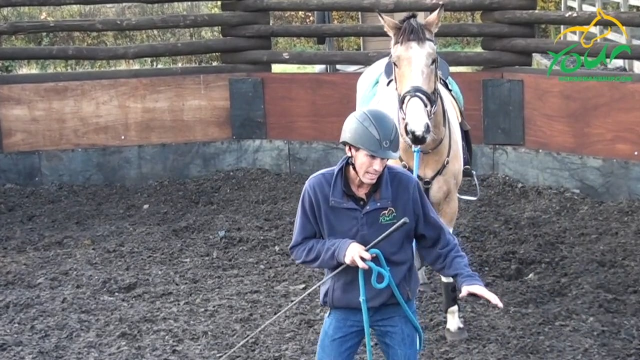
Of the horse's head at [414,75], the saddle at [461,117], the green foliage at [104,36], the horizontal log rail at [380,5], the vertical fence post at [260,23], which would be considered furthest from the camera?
the green foliage at [104,36]

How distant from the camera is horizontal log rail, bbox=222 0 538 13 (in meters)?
8.45

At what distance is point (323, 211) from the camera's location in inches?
139

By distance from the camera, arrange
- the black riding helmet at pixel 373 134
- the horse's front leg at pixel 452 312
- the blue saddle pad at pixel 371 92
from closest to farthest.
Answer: the black riding helmet at pixel 373 134, the horse's front leg at pixel 452 312, the blue saddle pad at pixel 371 92

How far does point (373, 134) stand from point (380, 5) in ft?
18.2

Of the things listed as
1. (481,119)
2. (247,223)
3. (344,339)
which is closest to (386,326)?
(344,339)

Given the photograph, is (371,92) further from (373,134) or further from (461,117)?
(373,134)

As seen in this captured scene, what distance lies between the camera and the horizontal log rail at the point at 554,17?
7.66 m

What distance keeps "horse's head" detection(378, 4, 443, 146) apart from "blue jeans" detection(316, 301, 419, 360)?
1.43m

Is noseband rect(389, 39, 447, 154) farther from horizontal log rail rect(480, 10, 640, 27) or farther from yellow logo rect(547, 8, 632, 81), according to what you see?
horizontal log rail rect(480, 10, 640, 27)

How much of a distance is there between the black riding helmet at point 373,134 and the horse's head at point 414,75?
4.33 feet

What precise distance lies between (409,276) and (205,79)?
5.91 metres

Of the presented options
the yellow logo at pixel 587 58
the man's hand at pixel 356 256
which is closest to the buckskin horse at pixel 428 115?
the man's hand at pixel 356 256

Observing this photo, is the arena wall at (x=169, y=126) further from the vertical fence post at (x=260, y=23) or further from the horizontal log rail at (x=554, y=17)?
the horizontal log rail at (x=554, y=17)

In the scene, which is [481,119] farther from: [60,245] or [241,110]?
[60,245]
